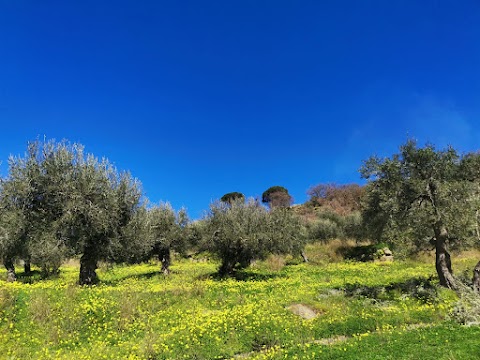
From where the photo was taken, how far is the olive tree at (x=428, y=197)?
64.8ft

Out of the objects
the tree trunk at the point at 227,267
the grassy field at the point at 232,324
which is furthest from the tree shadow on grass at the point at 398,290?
the tree trunk at the point at 227,267

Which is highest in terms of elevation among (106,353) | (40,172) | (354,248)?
(40,172)

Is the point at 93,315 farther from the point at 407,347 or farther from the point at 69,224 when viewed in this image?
the point at 407,347

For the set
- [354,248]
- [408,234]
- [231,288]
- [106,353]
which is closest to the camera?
[106,353]

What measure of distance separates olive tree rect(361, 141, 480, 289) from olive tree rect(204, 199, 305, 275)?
11515 millimetres

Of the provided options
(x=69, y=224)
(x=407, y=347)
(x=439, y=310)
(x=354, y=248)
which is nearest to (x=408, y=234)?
(x=439, y=310)

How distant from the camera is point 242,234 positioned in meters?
30.8

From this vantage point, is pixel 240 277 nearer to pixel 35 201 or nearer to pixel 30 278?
pixel 35 201

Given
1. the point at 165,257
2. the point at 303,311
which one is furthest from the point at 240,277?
the point at 303,311

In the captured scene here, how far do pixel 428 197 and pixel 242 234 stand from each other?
14998mm

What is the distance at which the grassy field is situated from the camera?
42.9ft

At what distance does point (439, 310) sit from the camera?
17359 mm

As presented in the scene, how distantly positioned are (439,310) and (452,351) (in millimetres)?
6559

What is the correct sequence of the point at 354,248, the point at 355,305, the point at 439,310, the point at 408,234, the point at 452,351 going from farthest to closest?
the point at 354,248 < the point at 408,234 < the point at 355,305 < the point at 439,310 < the point at 452,351
